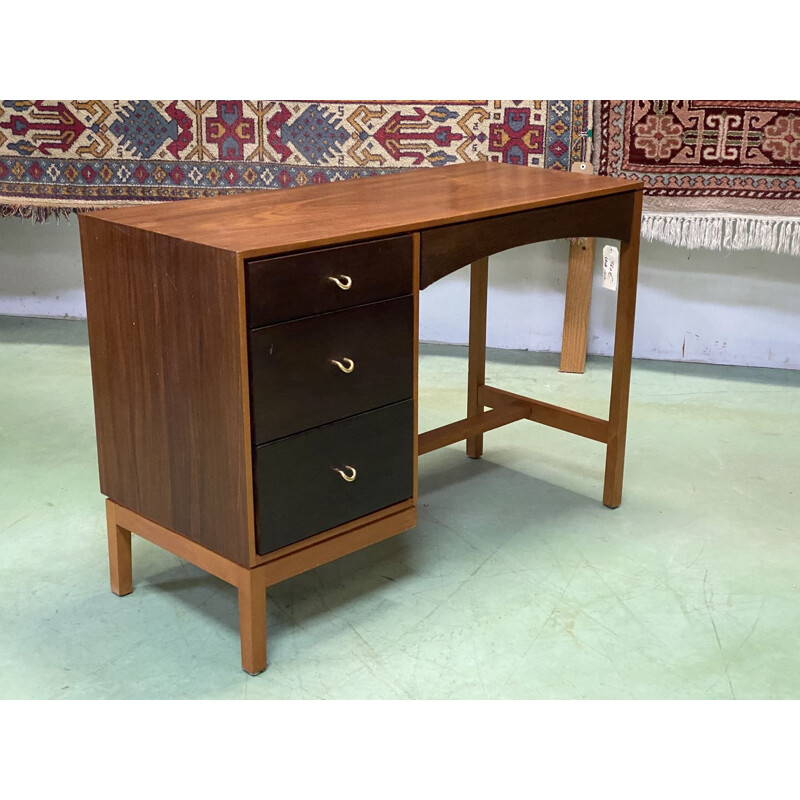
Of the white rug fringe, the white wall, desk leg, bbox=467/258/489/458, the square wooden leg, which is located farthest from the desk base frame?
the white wall

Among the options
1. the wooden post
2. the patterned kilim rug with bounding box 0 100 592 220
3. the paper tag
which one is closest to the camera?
the paper tag

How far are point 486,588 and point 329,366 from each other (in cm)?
67

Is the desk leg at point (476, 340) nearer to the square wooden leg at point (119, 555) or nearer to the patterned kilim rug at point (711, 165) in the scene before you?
the patterned kilim rug at point (711, 165)

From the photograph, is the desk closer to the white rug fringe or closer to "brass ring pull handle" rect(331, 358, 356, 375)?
"brass ring pull handle" rect(331, 358, 356, 375)

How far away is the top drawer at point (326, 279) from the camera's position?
1820 mm

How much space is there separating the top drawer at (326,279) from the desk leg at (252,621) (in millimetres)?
468

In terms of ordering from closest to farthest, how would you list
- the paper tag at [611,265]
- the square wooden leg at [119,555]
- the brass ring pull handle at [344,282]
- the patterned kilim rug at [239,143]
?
the brass ring pull handle at [344,282] < the square wooden leg at [119,555] < the paper tag at [611,265] < the patterned kilim rug at [239,143]

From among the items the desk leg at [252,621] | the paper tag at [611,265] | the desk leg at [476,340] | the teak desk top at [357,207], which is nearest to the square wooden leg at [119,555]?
the desk leg at [252,621]

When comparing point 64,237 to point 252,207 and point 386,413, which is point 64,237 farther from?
point 386,413

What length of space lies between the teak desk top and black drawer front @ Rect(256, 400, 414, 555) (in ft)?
1.14

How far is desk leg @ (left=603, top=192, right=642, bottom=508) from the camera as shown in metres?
2.62

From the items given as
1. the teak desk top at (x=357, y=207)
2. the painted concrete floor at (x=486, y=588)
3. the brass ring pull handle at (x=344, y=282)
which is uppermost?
the teak desk top at (x=357, y=207)

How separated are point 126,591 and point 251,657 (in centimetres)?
43

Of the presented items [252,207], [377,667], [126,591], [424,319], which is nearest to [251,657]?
[377,667]
